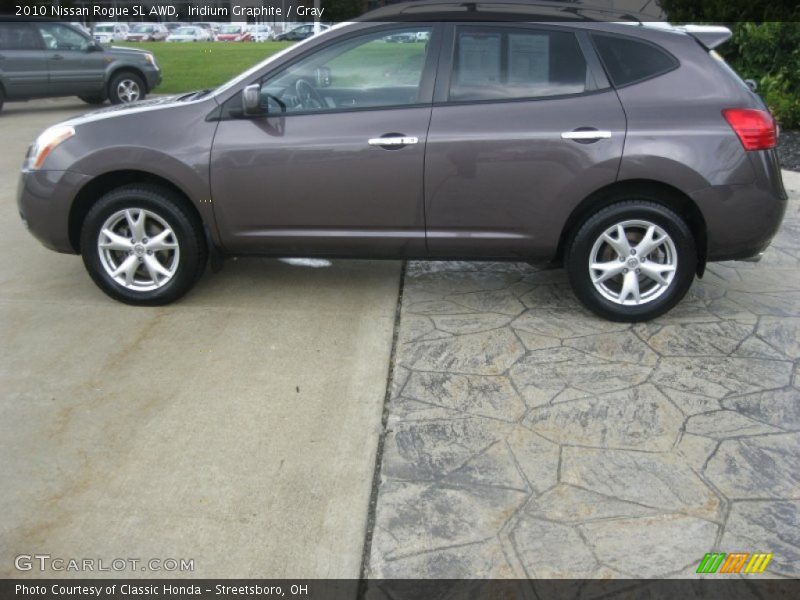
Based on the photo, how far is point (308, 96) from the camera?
5.16 m

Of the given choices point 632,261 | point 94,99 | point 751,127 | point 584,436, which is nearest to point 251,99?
point 632,261

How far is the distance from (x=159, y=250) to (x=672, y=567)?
357 centimetres

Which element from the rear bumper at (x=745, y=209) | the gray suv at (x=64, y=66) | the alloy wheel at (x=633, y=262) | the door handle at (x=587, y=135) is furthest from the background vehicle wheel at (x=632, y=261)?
the gray suv at (x=64, y=66)

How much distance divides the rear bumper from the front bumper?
146 inches

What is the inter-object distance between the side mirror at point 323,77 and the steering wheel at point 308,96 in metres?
0.05

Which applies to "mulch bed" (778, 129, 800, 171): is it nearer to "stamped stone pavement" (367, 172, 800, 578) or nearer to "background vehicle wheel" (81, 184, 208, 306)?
"stamped stone pavement" (367, 172, 800, 578)

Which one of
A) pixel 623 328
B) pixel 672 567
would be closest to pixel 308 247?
pixel 623 328

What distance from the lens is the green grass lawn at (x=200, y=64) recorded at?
19.7m

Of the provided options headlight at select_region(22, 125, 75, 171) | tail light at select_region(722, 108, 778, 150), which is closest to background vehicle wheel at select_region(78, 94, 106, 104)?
headlight at select_region(22, 125, 75, 171)

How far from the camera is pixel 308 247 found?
5219 millimetres

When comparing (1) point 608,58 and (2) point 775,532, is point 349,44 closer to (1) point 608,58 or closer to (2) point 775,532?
(1) point 608,58

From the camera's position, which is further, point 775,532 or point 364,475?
point 364,475

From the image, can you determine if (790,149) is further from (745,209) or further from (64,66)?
(64,66)

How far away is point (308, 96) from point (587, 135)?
1672mm
